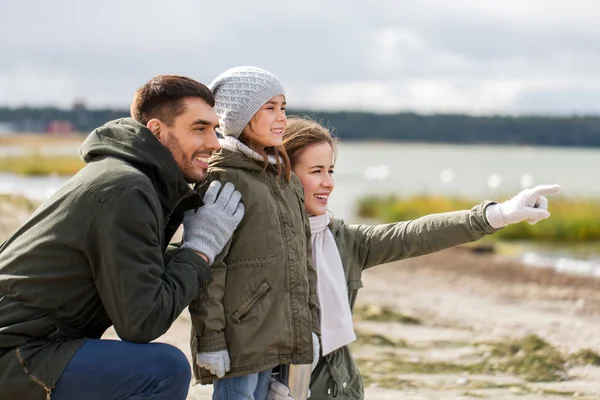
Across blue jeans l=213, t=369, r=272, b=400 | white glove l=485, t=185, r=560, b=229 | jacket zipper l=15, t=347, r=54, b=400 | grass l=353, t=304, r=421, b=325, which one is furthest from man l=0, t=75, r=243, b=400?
grass l=353, t=304, r=421, b=325

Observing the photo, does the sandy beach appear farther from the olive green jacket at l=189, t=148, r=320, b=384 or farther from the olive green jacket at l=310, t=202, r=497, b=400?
the olive green jacket at l=189, t=148, r=320, b=384

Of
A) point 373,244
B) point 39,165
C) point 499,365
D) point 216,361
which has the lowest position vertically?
point 39,165

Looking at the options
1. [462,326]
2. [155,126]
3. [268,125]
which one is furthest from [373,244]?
[462,326]

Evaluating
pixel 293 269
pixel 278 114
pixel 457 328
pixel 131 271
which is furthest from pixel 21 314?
pixel 457 328

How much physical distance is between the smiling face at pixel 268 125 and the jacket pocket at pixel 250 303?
578 millimetres

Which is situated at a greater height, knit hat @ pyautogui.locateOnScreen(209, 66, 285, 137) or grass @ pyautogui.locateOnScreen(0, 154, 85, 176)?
knit hat @ pyautogui.locateOnScreen(209, 66, 285, 137)

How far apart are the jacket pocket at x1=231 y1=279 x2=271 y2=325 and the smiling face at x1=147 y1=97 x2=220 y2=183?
0.46m

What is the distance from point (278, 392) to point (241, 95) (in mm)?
1144

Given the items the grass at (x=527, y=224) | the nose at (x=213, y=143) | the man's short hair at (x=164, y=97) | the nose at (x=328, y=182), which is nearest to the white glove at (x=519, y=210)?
the nose at (x=328, y=182)

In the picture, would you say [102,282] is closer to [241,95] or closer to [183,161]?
[183,161]

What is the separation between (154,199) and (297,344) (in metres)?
0.85

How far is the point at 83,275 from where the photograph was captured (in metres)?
3.24

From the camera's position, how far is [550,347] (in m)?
6.83

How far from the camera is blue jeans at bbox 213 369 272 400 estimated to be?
12.0 feet
